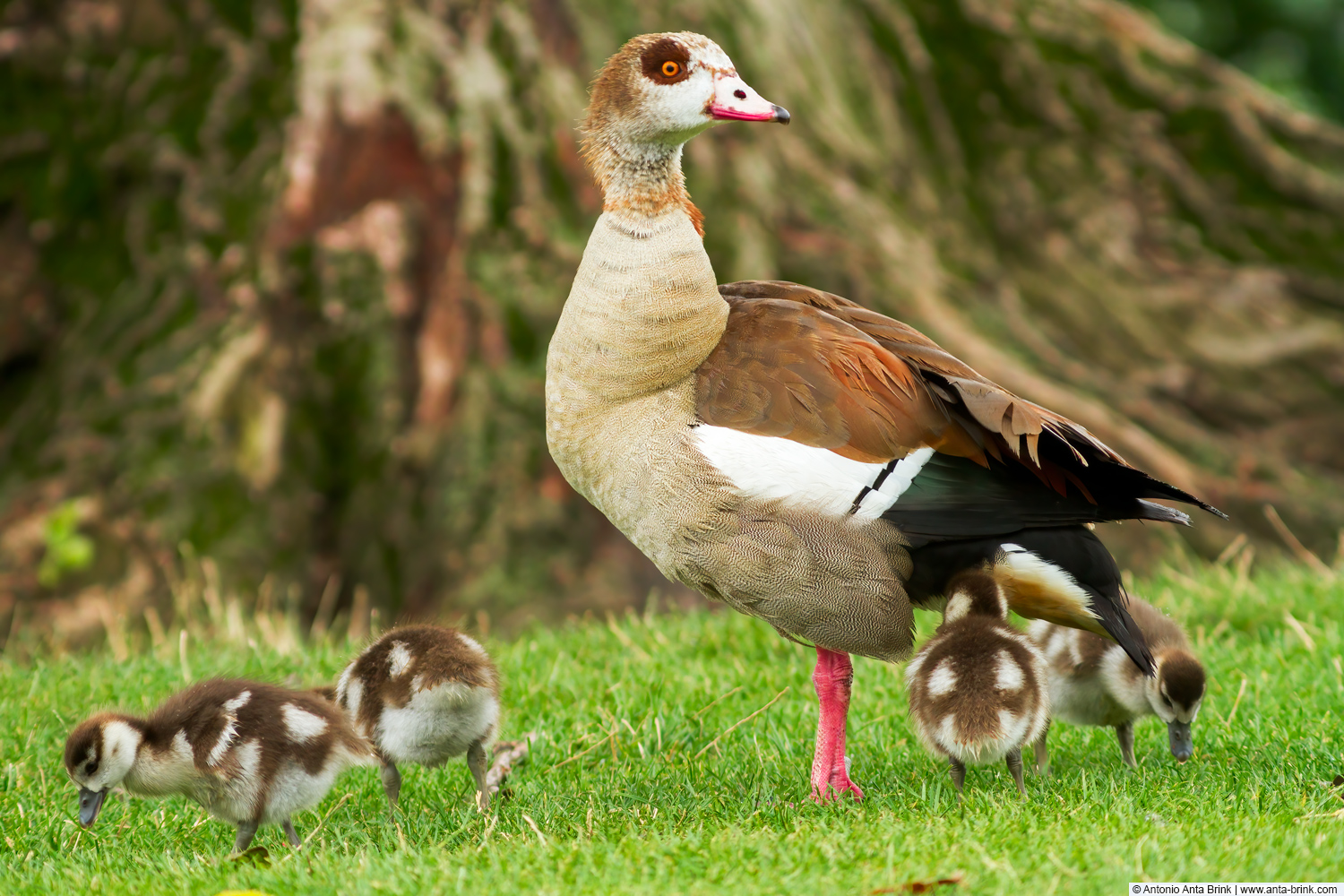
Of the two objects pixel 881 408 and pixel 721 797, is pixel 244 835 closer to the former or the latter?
pixel 721 797

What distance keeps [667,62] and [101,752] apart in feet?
9.92

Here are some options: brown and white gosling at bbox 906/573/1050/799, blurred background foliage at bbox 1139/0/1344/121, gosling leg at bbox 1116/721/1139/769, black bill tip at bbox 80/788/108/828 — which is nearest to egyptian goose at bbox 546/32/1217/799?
brown and white gosling at bbox 906/573/1050/799

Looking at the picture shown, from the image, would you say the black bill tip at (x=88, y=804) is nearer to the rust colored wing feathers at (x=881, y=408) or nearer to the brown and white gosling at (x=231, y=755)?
the brown and white gosling at (x=231, y=755)

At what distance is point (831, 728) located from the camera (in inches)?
182

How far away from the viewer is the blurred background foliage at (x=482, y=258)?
895cm

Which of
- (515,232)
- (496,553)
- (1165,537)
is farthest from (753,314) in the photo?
(1165,537)

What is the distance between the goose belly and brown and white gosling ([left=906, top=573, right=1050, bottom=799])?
1.43 meters

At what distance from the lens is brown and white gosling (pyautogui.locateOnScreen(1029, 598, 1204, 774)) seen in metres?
4.43

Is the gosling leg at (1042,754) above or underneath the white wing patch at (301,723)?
underneath

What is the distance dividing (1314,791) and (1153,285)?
327 inches

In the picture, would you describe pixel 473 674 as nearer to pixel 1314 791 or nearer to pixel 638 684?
pixel 638 684

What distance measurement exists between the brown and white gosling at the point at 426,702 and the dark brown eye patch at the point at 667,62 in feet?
7.09

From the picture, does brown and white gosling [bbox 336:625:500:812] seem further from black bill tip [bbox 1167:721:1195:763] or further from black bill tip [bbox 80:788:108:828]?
black bill tip [bbox 1167:721:1195:763]

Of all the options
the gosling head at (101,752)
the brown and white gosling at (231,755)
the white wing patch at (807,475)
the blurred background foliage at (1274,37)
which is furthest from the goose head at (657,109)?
the blurred background foliage at (1274,37)
